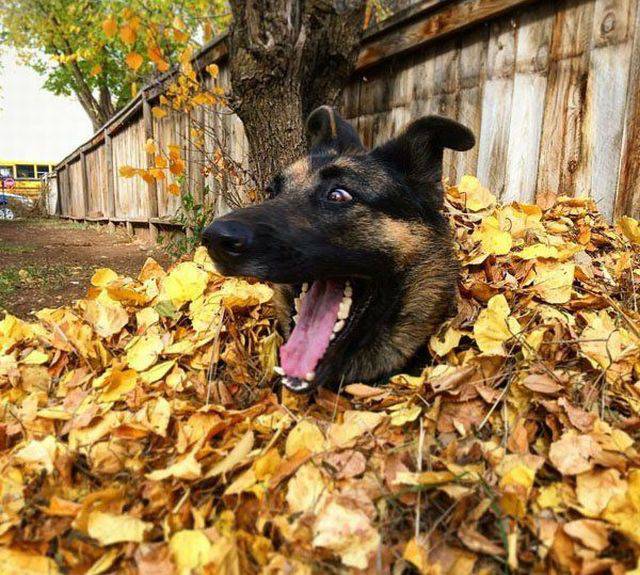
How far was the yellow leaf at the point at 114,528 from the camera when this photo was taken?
1366 millimetres

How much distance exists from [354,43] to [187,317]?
3.16 meters

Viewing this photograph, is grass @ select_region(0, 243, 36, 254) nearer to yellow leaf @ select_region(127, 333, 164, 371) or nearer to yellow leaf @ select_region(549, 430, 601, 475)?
yellow leaf @ select_region(127, 333, 164, 371)

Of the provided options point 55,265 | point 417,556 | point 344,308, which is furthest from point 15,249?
point 417,556

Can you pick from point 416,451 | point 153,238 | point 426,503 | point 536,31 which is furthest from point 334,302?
point 153,238

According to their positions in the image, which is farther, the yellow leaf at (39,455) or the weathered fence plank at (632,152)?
the weathered fence plank at (632,152)

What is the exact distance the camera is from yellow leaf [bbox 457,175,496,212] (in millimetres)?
3770

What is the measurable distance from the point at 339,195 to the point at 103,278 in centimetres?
170

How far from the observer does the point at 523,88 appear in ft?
12.8

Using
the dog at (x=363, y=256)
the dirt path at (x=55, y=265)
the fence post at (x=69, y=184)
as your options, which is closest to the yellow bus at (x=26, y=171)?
the fence post at (x=69, y=184)

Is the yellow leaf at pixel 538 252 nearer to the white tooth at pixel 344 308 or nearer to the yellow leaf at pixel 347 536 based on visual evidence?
the white tooth at pixel 344 308

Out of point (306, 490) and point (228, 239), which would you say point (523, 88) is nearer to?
point (228, 239)

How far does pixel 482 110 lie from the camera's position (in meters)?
4.24

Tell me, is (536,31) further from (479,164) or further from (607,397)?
(607,397)

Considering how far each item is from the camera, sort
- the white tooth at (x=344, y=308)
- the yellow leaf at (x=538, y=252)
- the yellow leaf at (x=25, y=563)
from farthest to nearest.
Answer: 1. the yellow leaf at (x=538, y=252)
2. the white tooth at (x=344, y=308)
3. the yellow leaf at (x=25, y=563)
